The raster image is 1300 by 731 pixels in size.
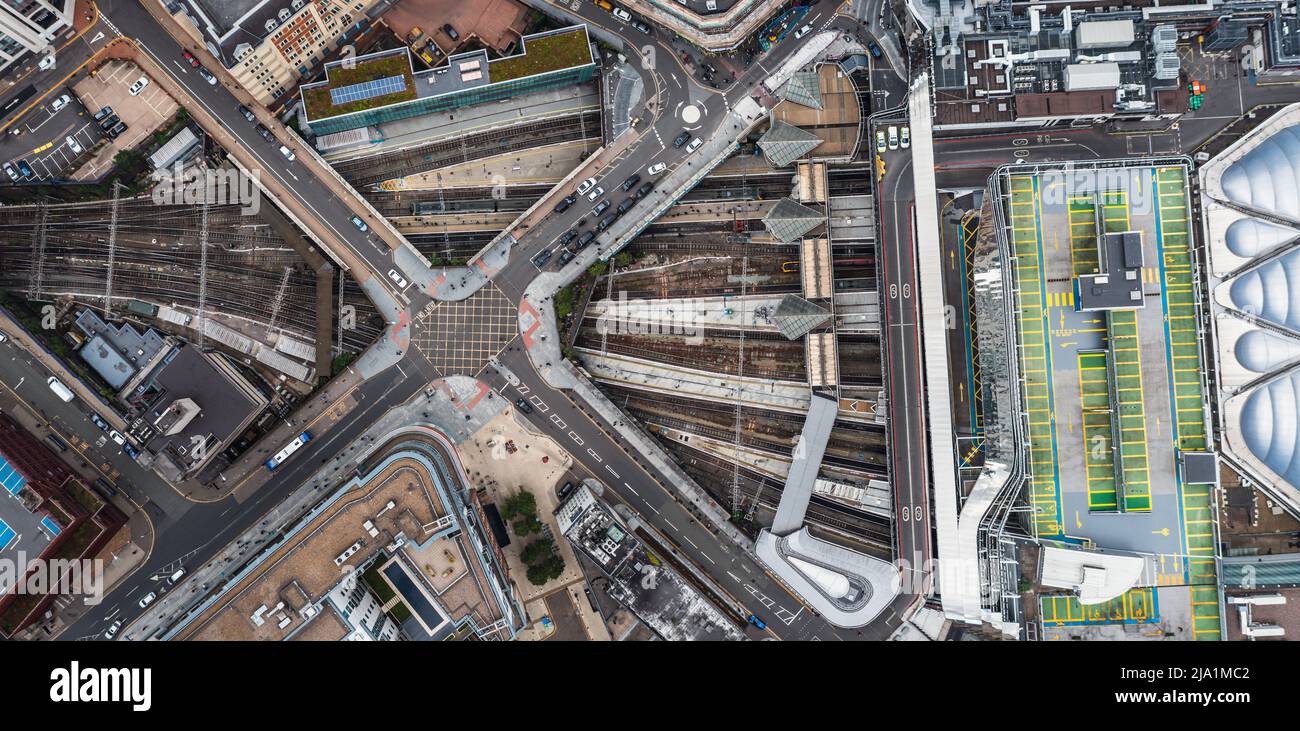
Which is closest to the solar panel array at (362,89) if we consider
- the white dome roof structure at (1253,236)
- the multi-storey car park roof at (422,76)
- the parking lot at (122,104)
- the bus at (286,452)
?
the multi-storey car park roof at (422,76)

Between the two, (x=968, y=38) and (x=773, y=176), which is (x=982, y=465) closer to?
(x=773, y=176)

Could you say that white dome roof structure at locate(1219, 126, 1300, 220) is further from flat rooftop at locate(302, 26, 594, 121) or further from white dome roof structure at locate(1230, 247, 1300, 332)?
flat rooftop at locate(302, 26, 594, 121)

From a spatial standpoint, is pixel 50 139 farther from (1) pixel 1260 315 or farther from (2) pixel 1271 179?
(2) pixel 1271 179

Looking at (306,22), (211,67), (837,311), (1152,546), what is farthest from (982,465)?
A: (211,67)

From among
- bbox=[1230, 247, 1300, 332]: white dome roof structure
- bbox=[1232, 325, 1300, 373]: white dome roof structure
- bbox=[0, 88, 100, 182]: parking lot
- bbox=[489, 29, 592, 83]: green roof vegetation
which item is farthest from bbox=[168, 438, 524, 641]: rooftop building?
bbox=[1230, 247, 1300, 332]: white dome roof structure

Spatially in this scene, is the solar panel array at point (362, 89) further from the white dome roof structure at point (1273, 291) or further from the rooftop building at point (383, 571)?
the white dome roof structure at point (1273, 291)

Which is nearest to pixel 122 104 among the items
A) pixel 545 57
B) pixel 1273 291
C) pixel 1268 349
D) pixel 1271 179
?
pixel 545 57
